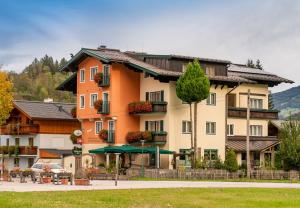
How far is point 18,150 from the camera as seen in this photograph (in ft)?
281

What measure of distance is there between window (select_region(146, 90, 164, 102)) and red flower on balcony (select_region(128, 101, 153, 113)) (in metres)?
1.96

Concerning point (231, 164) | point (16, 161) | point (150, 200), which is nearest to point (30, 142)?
point (16, 161)

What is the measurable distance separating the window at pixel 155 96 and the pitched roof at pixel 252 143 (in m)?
8.99

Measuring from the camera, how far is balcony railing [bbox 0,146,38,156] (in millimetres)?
84375

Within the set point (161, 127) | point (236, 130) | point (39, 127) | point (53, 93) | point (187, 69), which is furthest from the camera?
point (53, 93)

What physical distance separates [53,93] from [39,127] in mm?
71641

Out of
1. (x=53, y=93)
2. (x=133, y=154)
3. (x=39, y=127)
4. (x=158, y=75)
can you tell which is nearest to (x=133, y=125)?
(x=133, y=154)

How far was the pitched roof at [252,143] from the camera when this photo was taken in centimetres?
6888

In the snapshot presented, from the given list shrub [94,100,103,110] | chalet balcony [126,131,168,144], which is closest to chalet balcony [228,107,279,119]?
chalet balcony [126,131,168,144]

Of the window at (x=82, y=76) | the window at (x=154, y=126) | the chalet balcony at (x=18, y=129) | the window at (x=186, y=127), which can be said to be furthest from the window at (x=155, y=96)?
the chalet balcony at (x=18, y=129)

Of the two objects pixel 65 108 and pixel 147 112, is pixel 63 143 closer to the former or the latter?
Result: pixel 65 108

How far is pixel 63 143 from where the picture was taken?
86688mm

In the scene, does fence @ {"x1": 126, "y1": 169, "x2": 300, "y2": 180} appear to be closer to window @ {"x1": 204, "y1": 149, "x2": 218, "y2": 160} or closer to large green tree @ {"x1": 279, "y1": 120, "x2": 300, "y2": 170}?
large green tree @ {"x1": 279, "y1": 120, "x2": 300, "y2": 170}

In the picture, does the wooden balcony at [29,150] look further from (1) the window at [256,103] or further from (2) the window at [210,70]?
(1) the window at [256,103]
